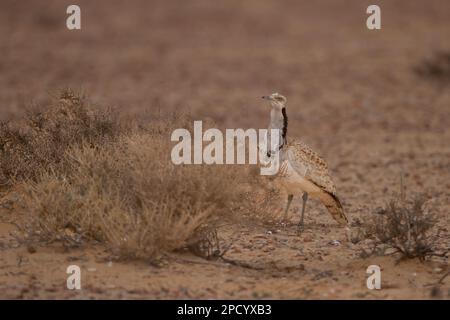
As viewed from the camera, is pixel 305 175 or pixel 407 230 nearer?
pixel 407 230

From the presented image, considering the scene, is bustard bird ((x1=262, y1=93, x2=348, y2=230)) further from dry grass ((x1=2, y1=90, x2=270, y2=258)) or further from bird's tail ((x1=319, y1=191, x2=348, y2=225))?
dry grass ((x1=2, y1=90, x2=270, y2=258))

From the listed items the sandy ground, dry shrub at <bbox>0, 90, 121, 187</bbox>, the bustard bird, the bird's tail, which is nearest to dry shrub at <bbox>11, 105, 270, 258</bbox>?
the sandy ground

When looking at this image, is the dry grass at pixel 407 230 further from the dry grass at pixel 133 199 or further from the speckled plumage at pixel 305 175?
the speckled plumage at pixel 305 175

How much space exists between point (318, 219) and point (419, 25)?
73.0 feet

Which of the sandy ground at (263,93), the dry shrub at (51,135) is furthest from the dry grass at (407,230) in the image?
the dry shrub at (51,135)

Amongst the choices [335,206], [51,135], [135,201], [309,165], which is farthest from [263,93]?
[135,201]

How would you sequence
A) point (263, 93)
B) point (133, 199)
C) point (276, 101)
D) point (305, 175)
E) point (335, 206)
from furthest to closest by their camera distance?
point (263, 93)
point (335, 206)
point (305, 175)
point (276, 101)
point (133, 199)

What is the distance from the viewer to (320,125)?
16.0 m

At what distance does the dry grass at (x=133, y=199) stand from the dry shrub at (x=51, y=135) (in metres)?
0.30

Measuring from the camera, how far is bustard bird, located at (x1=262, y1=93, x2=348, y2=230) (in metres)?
7.98

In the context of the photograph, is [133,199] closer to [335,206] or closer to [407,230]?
[407,230]

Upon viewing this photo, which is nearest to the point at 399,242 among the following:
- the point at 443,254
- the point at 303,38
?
the point at 443,254

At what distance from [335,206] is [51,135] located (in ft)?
9.86

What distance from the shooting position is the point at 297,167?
8039 millimetres
